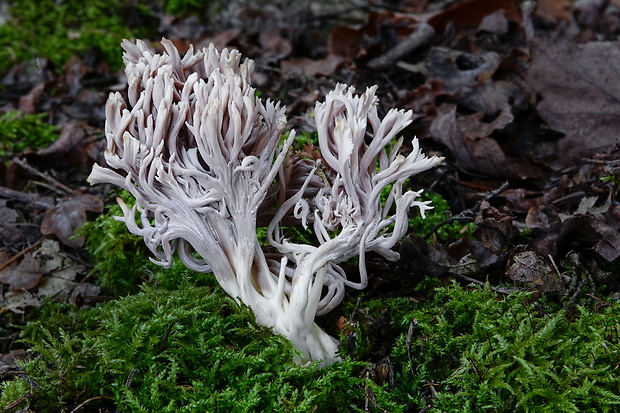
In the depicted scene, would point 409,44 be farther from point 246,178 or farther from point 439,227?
point 246,178

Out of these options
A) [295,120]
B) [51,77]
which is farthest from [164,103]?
[51,77]

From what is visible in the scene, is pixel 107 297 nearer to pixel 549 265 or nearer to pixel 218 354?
pixel 218 354

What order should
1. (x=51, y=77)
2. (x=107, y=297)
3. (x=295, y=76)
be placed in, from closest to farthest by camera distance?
(x=107, y=297) → (x=295, y=76) → (x=51, y=77)

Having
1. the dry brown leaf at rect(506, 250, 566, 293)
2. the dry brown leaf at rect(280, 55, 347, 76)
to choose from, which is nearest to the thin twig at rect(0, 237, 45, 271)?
the dry brown leaf at rect(280, 55, 347, 76)

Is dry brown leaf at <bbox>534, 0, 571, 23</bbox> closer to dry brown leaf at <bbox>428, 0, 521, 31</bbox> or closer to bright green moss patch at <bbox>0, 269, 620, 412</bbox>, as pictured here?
dry brown leaf at <bbox>428, 0, 521, 31</bbox>

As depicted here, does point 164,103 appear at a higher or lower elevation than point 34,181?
higher

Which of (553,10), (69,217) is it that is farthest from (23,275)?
(553,10)
